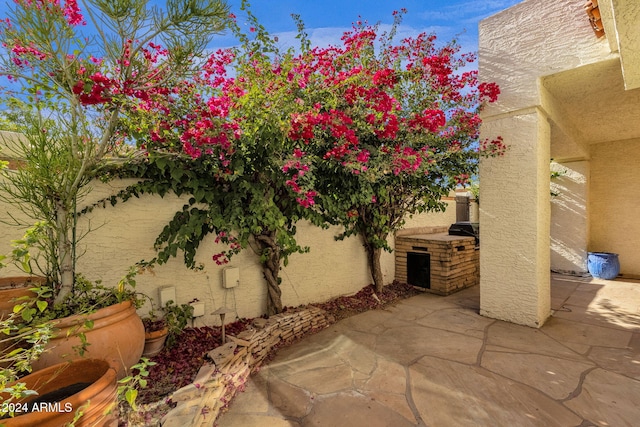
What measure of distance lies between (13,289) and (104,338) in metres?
0.78

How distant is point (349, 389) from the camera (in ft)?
7.55

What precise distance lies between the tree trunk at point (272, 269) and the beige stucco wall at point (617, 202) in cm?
744

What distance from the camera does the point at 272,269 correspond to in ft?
11.7

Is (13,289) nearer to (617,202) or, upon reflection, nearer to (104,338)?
(104,338)

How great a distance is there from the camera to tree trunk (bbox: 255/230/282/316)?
137 inches

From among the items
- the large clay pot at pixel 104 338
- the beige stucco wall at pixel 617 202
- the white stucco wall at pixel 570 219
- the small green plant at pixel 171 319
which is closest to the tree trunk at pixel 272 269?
the small green plant at pixel 171 319

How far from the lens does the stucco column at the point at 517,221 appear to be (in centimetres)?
347

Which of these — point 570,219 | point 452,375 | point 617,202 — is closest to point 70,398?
point 452,375

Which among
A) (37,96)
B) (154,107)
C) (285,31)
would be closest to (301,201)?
(154,107)

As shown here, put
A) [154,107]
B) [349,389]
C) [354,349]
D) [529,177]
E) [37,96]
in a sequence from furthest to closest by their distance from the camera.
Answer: [529,177]
[354,349]
[154,107]
[349,389]
[37,96]

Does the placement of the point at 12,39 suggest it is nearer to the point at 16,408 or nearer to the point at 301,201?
the point at 16,408

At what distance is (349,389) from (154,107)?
113 inches

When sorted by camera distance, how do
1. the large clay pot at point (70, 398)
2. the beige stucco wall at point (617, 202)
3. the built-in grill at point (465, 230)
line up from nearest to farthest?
the large clay pot at point (70, 398) < the beige stucco wall at point (617, 202) < the built-in grill at point (465, 230)

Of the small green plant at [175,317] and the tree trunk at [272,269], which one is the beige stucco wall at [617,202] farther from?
the small green plant at [175,317]
